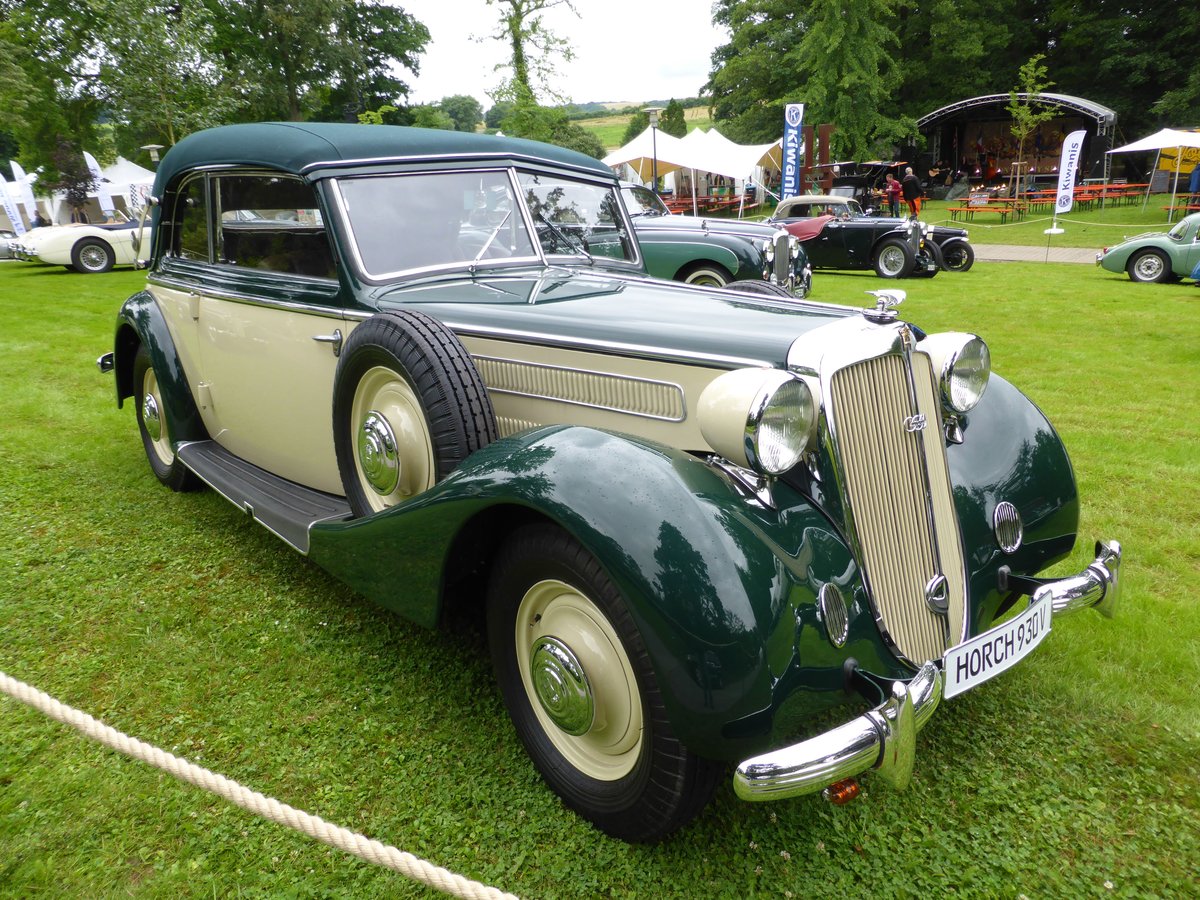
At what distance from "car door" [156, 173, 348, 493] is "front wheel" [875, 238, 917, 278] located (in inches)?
491

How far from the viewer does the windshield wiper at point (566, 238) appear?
3.54 m

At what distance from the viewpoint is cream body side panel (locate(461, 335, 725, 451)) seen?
2.40m

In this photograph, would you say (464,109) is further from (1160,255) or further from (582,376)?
(582,376)

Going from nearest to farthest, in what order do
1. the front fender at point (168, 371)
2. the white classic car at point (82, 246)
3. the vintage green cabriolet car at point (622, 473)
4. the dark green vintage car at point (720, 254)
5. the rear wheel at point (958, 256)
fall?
the vintage green cabriolet car at point (622, 473) < the front fender at point (168, 371) < the dark green vintage car at point (720, 254) < the rear wheel at point (958, 256) < the white classic car at point (82, 246)

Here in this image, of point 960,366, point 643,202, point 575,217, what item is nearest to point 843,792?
point 960,366

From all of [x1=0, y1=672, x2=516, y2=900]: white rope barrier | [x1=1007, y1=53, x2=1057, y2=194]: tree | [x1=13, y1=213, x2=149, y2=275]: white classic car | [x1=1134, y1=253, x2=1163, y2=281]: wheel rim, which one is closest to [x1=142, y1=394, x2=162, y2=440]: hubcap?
[x1=0, y1=672, x2=516, y2=900]: white rope barrier

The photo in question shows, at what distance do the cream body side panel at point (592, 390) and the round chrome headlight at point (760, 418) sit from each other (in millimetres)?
256

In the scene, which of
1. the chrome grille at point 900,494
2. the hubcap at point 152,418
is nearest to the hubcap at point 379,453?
the chrome grille at point 900,494

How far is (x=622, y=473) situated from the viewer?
193 centimetres

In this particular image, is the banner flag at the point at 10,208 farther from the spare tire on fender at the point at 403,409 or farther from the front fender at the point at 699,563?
the front fender at the point at 699,563

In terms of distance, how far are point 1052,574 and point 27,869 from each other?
12.1 feet

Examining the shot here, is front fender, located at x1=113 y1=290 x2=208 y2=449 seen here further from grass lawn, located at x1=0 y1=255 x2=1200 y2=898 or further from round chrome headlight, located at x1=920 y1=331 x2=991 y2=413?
round chrome headlight, located at x1=920 y1=331 x2=991 y2=413

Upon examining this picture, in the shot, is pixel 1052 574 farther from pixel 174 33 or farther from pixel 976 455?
pixel 174 33

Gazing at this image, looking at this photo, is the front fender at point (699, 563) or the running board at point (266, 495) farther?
the running board at point (266, 495)
